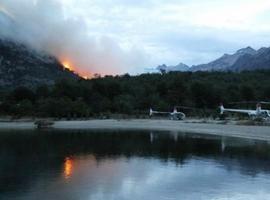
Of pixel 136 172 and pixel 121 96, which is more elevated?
pixel 121 96

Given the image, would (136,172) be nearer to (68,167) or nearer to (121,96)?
(68,167)

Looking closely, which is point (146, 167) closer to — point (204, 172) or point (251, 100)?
point (204, 172)

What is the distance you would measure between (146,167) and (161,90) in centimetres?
13026

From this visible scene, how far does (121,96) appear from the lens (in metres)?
158

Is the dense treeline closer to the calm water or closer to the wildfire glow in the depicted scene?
the calm water

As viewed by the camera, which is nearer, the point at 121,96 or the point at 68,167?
the point at 68,167

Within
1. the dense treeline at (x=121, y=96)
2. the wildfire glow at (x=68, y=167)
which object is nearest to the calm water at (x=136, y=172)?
the wildfire glow at (x=68, y=167)

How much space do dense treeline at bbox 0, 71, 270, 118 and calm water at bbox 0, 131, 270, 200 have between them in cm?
8653

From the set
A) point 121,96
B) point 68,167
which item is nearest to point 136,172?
point 68,167

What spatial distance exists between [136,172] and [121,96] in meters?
123

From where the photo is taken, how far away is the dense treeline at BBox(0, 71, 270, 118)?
141625 millimetres

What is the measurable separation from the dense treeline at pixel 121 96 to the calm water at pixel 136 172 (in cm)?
8653

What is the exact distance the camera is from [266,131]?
70.6 metres

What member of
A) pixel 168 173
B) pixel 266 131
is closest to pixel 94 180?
pixel 168 173
